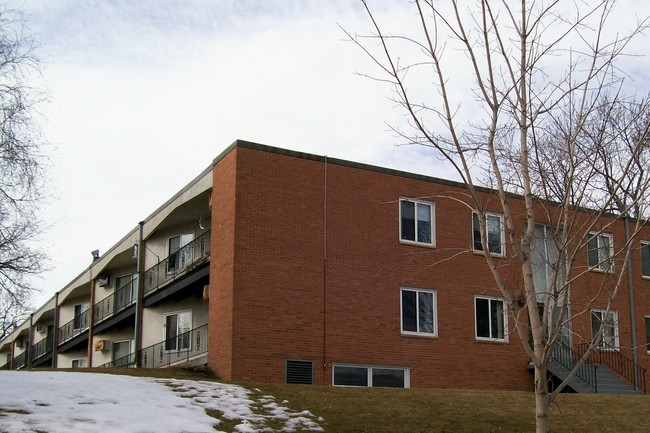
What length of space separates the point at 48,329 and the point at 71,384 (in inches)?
1459

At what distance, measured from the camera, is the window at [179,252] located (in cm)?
2838

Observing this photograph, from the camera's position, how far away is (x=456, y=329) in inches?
1009

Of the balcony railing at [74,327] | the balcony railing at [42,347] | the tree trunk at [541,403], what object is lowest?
the tree trunk at [541,403]

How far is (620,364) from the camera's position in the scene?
92.3ft

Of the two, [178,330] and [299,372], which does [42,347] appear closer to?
[178,330]

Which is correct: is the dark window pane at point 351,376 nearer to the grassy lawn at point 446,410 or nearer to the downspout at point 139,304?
the grassy lawn at point 446,410

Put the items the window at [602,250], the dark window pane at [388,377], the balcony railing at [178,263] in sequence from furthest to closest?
the balcony railing at [178,263] < the dark window pane at [388,377] < the window at [602,250]

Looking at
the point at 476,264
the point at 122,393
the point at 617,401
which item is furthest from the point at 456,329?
the point at 122,393

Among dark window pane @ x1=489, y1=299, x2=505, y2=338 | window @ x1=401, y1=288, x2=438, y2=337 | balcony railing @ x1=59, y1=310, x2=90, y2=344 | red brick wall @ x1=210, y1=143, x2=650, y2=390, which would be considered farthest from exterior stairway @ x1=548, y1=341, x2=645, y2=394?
balcony railing @ x1=59, y1=310, x2=90, y2=344

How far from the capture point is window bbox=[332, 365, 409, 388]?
23547 mm

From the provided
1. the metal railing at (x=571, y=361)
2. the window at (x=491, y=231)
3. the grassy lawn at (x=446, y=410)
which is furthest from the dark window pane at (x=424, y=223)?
the grassy lawn at (x=446, y=410)

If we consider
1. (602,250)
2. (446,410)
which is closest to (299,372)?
(446,410)

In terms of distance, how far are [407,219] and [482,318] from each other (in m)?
3.86

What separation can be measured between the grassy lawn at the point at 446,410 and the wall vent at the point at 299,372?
295 cm
